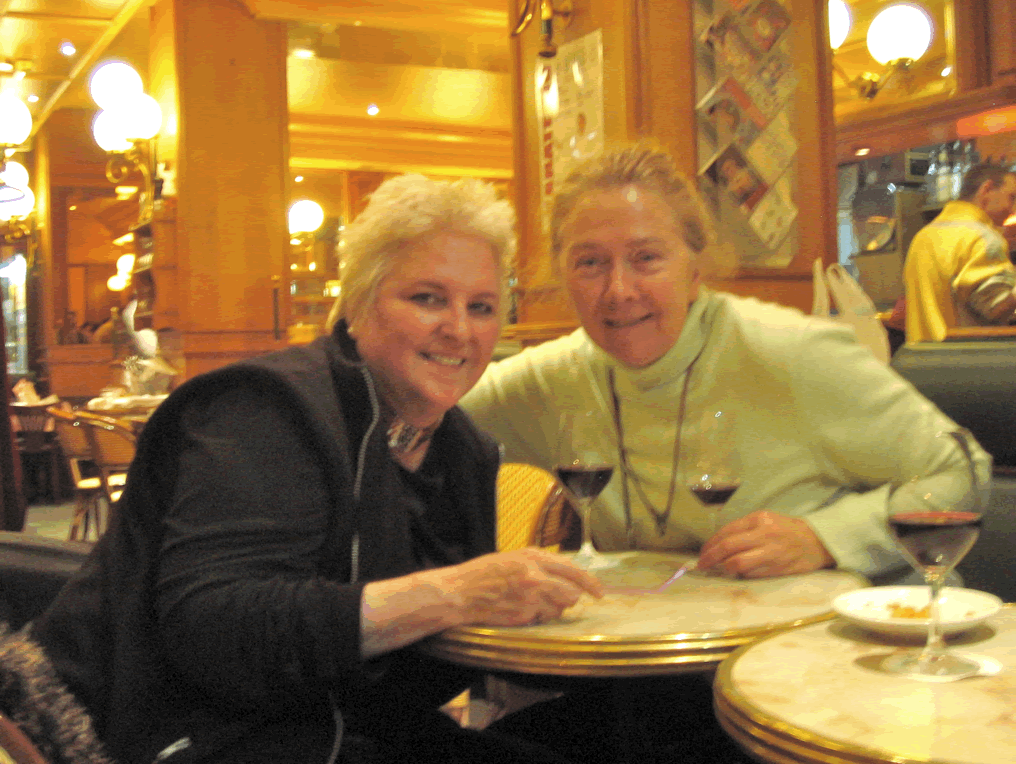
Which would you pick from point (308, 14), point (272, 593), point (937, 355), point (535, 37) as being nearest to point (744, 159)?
point (535, 37)

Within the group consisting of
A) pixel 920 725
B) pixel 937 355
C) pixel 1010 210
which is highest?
pixel 1010 210

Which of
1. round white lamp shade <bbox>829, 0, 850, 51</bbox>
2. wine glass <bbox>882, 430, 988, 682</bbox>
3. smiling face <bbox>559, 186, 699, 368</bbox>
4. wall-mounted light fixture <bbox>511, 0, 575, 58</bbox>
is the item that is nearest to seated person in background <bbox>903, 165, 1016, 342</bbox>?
wall-mounted light fixture <bbox>511, 0, 575, 58</bbox>

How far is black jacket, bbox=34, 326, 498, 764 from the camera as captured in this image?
1323 millimetres

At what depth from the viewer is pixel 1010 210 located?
4.78m

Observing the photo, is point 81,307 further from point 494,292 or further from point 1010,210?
point 494,292

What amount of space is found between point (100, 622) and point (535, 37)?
10.1 ft

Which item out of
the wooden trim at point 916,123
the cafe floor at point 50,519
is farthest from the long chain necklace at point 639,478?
the wooden trim at point 916,123

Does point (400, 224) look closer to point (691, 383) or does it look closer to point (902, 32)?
point (691, 383)

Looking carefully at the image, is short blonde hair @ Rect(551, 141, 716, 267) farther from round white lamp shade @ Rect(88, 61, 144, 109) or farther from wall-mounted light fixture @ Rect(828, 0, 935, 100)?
round white lamp shade @ Rect(88, 61, 144, 109)

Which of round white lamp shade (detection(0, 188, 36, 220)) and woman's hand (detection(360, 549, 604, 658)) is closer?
woman's hand (detection(360, 549, 604, 658))

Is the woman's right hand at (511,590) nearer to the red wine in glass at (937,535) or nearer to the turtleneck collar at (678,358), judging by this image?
the red wine in glass at (937,535)

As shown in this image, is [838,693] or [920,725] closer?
[920,725]

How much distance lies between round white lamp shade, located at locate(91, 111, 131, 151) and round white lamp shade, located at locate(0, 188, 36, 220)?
3496mm

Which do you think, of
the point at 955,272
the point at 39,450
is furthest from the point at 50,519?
the point at 955,272
